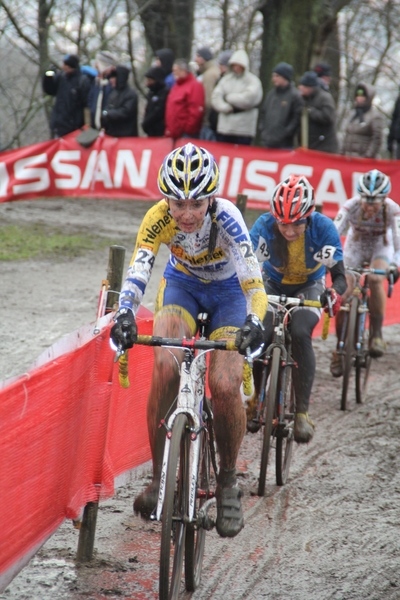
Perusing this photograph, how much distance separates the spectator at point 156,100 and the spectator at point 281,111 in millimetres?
1844

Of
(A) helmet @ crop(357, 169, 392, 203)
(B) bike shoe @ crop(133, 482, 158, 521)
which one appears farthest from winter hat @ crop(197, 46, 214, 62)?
(B) bike shoe @ crop(133, 482, 158, 521)

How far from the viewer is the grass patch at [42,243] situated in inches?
491

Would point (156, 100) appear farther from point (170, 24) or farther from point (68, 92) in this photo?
point (170, 24)

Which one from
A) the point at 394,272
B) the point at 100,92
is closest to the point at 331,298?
the point at 394,272

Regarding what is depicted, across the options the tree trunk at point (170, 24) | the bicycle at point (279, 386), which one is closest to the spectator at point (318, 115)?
the tree trunk at point (170, 24)

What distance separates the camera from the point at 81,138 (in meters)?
14.4

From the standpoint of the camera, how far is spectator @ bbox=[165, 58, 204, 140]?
1402 cm

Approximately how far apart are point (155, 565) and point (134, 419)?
4.00ft

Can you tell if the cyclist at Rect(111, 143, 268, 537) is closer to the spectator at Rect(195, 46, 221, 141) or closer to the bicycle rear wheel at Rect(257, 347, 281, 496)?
the bicycle rear wheel at Rect(257, 347, 281, 496)

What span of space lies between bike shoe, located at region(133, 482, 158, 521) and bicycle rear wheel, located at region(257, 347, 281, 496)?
177 cm

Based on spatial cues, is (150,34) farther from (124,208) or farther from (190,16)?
(124,208)

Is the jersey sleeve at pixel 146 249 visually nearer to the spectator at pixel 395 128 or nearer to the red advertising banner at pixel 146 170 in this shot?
the red advertising banner at pixel 146 170

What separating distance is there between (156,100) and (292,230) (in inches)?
349

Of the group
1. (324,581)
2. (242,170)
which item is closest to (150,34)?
(242,170)
